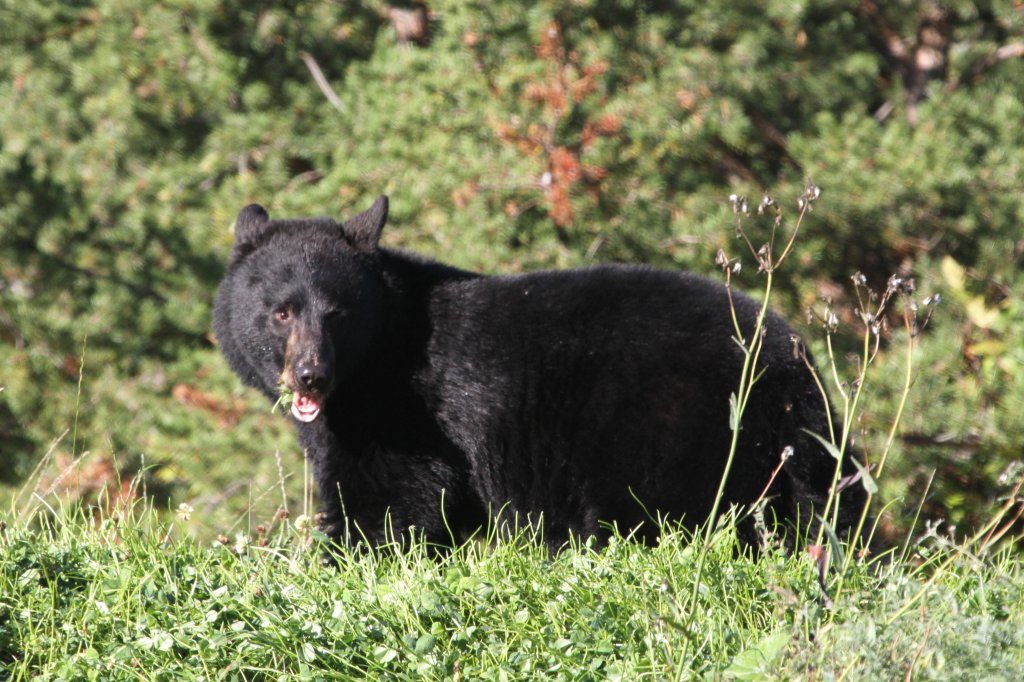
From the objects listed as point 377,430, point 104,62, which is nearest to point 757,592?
point 377,430

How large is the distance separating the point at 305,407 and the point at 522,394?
2.67 ft

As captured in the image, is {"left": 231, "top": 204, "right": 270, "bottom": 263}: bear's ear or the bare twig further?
the bare twig

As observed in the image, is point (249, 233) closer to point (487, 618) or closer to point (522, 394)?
point (522, 394)

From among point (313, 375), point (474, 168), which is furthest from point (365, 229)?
point (474, 168)

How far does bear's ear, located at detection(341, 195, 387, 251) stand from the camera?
5.19 m

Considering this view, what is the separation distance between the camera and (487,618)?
3490mm

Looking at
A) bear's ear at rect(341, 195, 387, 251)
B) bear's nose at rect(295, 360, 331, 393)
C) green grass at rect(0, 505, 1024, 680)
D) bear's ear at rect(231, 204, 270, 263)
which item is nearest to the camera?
green grass at rect(0, 505, 1024, 680)

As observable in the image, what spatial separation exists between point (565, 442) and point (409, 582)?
124 centimetres

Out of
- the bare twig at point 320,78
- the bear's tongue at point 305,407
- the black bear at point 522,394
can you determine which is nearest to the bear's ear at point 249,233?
the black bear at point 522,394

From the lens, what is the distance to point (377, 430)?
16.0ft

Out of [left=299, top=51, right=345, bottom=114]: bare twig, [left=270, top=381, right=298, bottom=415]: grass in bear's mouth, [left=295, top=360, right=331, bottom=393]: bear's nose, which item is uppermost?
[left=299, top=51, right=345, bottom=114]: bare twig

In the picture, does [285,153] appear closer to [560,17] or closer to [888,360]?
[560,17]

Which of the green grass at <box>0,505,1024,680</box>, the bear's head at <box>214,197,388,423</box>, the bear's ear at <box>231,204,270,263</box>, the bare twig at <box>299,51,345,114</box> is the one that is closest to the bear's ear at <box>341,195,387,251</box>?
the bear's head at <box>214,197,388,423</box>

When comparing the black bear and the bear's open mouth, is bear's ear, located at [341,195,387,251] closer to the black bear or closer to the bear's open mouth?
the black bear
